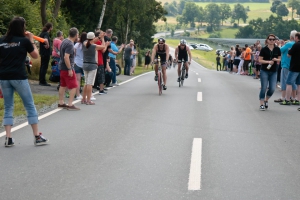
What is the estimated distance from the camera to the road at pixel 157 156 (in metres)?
6.37

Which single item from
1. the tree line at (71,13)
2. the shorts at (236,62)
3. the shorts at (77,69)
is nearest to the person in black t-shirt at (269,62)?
the shorts at (77,69)

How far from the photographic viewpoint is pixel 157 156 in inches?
323

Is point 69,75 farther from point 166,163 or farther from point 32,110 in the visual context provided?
point 166,163

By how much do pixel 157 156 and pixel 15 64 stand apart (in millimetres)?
2552

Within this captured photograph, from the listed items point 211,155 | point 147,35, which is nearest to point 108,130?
point 211,155

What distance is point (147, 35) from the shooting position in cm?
7519

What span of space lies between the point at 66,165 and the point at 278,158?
9.86 ft

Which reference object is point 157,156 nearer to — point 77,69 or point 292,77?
point 77,69

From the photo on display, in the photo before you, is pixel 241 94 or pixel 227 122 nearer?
pixel 227 122

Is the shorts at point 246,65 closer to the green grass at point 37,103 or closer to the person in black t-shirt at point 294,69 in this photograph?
the person in black t-shirt at point 294,69

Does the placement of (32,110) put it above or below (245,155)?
above

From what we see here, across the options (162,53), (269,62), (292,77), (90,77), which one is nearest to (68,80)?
(90,77)

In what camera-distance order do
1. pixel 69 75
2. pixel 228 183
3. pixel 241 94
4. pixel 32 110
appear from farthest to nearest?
pixel 241 94
pixel 69 75
pixel 32 110
pixel 228 183

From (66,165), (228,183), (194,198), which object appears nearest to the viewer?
(194,198)
